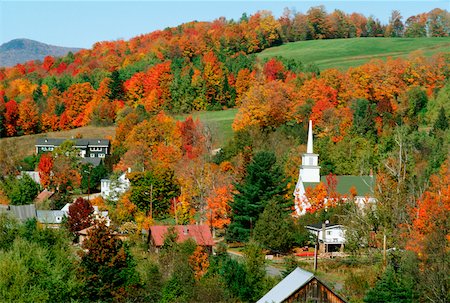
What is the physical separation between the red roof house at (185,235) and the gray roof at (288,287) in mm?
14623

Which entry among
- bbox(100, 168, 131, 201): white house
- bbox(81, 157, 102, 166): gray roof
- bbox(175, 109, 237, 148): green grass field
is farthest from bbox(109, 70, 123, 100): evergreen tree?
bbox(100, 168, 131, 201): white house

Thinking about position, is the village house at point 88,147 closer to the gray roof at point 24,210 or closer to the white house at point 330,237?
the gray roof at point 24,210

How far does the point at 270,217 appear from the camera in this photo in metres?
50.5

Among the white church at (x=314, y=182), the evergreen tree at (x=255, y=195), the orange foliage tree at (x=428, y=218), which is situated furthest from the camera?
the white church at (x=314, y=182)

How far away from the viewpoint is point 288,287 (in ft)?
109

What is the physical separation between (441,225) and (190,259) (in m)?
11.9

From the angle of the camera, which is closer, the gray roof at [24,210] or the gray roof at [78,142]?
the gray roof at [24,210]

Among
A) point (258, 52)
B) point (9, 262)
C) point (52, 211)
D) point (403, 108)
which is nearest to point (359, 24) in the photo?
point (258, 52)

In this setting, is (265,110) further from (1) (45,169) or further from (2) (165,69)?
(2) (165,69)

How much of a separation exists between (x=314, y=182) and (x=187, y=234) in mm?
14833

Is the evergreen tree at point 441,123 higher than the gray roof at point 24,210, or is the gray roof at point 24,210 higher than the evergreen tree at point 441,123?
the evergreen tree at point 441,123

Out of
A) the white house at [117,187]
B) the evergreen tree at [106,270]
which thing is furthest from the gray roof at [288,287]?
the white house at [117,187]

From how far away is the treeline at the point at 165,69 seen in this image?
10394cm

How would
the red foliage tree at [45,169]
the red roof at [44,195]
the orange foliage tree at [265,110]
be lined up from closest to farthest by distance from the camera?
the red roof at [44,195]
the red foliage tree at [45,169]
the orange foliage tree at [265,110]
